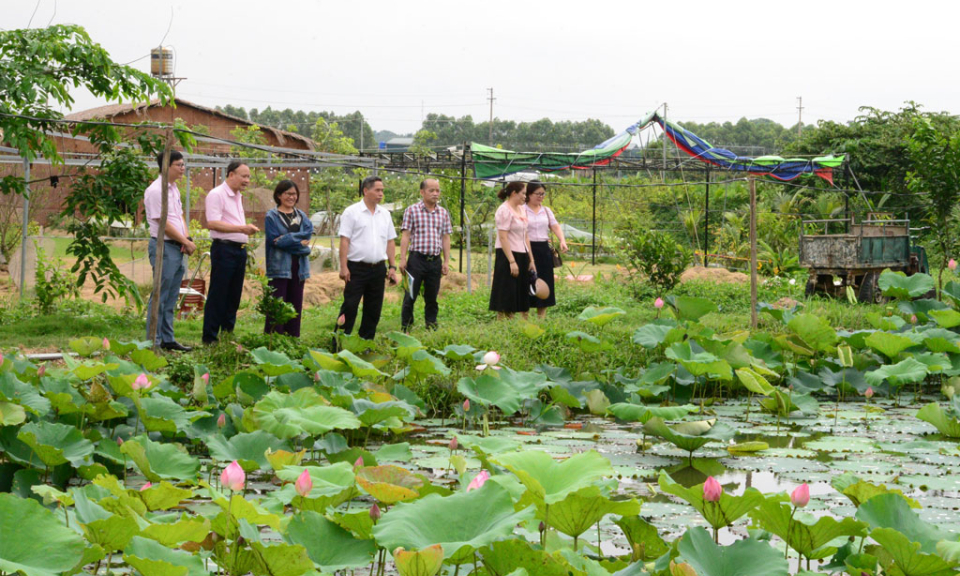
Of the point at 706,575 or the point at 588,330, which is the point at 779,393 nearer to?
the point at 588,330

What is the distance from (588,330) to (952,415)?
305cm

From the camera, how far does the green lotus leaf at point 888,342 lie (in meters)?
5.48

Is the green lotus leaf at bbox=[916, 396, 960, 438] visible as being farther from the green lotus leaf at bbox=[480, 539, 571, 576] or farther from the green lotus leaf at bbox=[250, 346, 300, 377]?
the green lotus leaf at bbox=[250, 346, 300, 377]

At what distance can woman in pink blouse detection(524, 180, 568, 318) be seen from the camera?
7473mm

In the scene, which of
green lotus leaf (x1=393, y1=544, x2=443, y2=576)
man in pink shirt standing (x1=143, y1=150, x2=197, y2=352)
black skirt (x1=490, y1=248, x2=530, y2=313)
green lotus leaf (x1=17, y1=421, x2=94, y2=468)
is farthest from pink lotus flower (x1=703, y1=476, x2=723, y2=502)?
black skirt (x1=490, y1=248, x2=530, y2=313)

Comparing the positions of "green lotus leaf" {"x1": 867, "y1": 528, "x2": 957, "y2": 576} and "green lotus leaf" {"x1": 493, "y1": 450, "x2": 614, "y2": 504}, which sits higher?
"green lotus leaf" {"x1": 493, "y1": 450, "x2": 614, "y2": 504}

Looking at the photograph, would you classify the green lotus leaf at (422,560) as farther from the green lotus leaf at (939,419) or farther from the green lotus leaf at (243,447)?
the green lotus leaf at (939,419)

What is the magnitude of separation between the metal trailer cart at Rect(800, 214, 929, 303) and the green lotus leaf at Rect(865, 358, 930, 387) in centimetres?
610

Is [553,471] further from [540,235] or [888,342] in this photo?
[540,235]

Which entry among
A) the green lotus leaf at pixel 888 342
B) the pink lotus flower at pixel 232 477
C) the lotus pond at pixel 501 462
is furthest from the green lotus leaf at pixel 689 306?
the pink lotus flower at pixel 232 477

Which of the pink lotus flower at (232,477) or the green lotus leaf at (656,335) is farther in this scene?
the green lotus leaf at (656,335)

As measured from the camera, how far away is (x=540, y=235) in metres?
7.56

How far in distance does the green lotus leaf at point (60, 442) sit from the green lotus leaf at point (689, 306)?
3.85m

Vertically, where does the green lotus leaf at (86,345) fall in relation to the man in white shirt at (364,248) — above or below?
below
